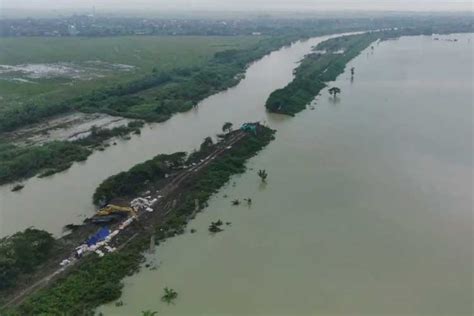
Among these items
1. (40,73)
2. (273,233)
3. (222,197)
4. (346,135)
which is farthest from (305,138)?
(40,73)

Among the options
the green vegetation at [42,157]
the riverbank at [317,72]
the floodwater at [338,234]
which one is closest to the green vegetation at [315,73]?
the riverbank at [317,72]

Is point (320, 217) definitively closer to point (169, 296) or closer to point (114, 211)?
point (169, 296)

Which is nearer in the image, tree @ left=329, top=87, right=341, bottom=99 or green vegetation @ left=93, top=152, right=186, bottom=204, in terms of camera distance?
green vegetation @ left=93, top=152, right=186, bottom=204

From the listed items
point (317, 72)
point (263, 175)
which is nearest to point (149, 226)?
point (263, 175)

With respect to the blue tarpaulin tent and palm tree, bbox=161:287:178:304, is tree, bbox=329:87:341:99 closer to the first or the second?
the blue tarpaulin tent

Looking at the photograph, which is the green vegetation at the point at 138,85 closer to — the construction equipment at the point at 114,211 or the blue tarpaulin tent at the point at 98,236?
the construction equipment at the point at 114,211

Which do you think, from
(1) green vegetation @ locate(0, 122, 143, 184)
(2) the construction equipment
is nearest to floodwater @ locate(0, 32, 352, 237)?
(1) green vegetation @ locate(0, 122, 143, 184)
